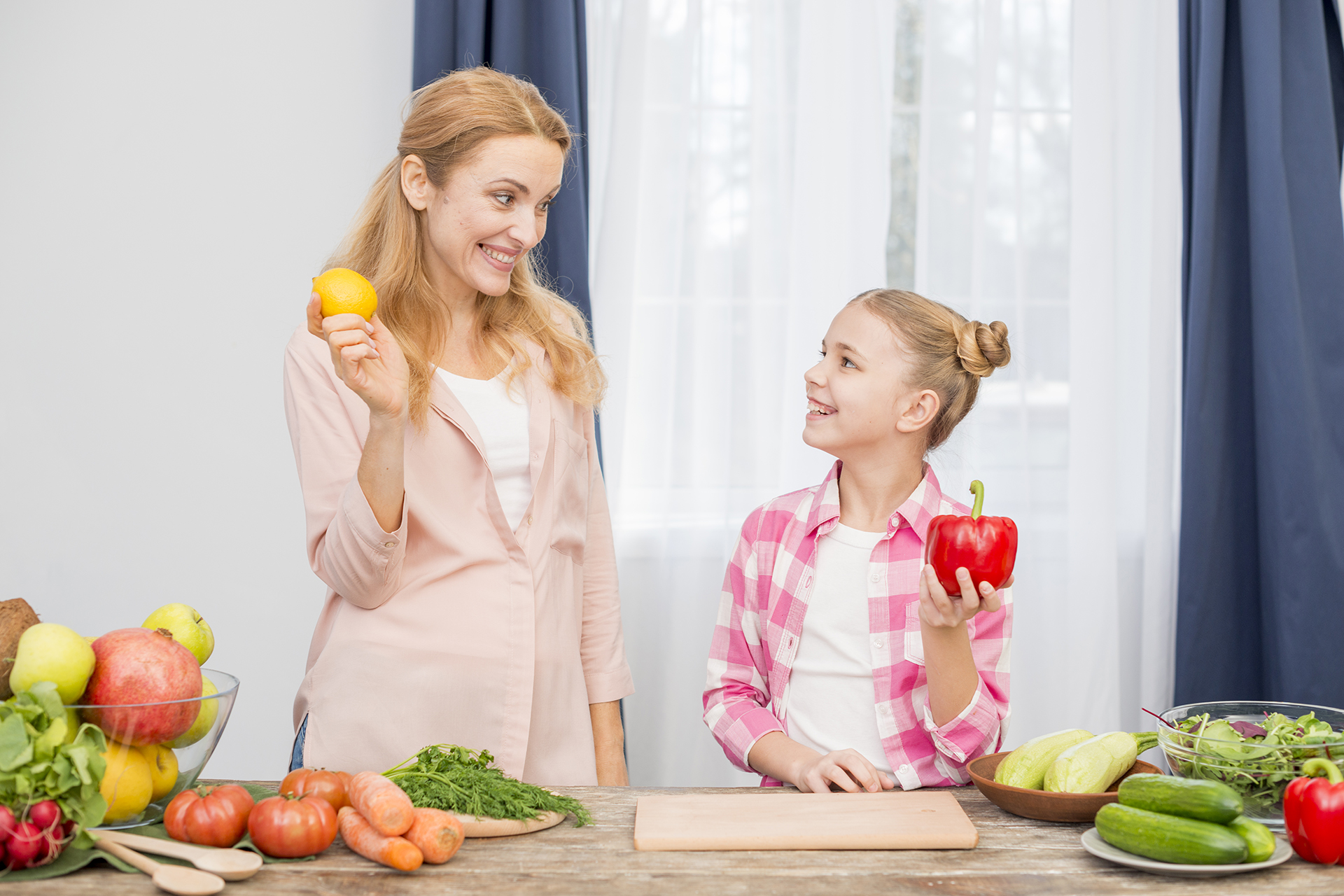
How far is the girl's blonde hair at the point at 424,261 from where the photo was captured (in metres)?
1.50

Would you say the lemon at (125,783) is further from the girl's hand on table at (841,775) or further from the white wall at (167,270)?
the white wall at (167,270)

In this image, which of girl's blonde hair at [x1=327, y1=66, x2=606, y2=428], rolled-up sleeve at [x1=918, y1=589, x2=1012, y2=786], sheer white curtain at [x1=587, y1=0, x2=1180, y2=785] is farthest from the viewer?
sheer white curtain at [x1=587, y1=0, x2=1180, y2=785]

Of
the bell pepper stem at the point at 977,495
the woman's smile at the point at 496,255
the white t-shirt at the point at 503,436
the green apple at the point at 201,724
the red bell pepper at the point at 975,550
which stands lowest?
the green apple at the point at 201,724

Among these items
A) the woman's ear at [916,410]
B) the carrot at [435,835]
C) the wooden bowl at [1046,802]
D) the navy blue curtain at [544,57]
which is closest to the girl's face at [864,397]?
the woman's ear at [916,410]

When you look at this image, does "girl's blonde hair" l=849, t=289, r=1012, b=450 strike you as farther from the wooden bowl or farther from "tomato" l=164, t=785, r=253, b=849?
"tomato" l=164, t=785, r=253, b=849

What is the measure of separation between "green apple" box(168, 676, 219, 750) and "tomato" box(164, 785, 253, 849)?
0.05 metres

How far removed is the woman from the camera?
4.66ft

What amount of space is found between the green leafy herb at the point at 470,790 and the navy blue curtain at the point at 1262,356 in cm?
202

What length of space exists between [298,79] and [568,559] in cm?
173

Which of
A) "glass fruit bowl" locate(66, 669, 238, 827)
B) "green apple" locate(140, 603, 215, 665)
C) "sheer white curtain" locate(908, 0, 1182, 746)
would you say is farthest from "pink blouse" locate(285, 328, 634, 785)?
"sheer white curtain" locate(908, 0, 1182, 746)

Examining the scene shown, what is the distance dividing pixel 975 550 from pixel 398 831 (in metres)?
0.71

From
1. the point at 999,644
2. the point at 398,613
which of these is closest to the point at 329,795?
the point at 398,613

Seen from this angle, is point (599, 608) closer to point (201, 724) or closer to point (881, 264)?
point (201, 724)

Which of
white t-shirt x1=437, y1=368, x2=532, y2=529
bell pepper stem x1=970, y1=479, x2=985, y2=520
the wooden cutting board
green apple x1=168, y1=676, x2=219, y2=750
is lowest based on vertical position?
the wooden cutting board
